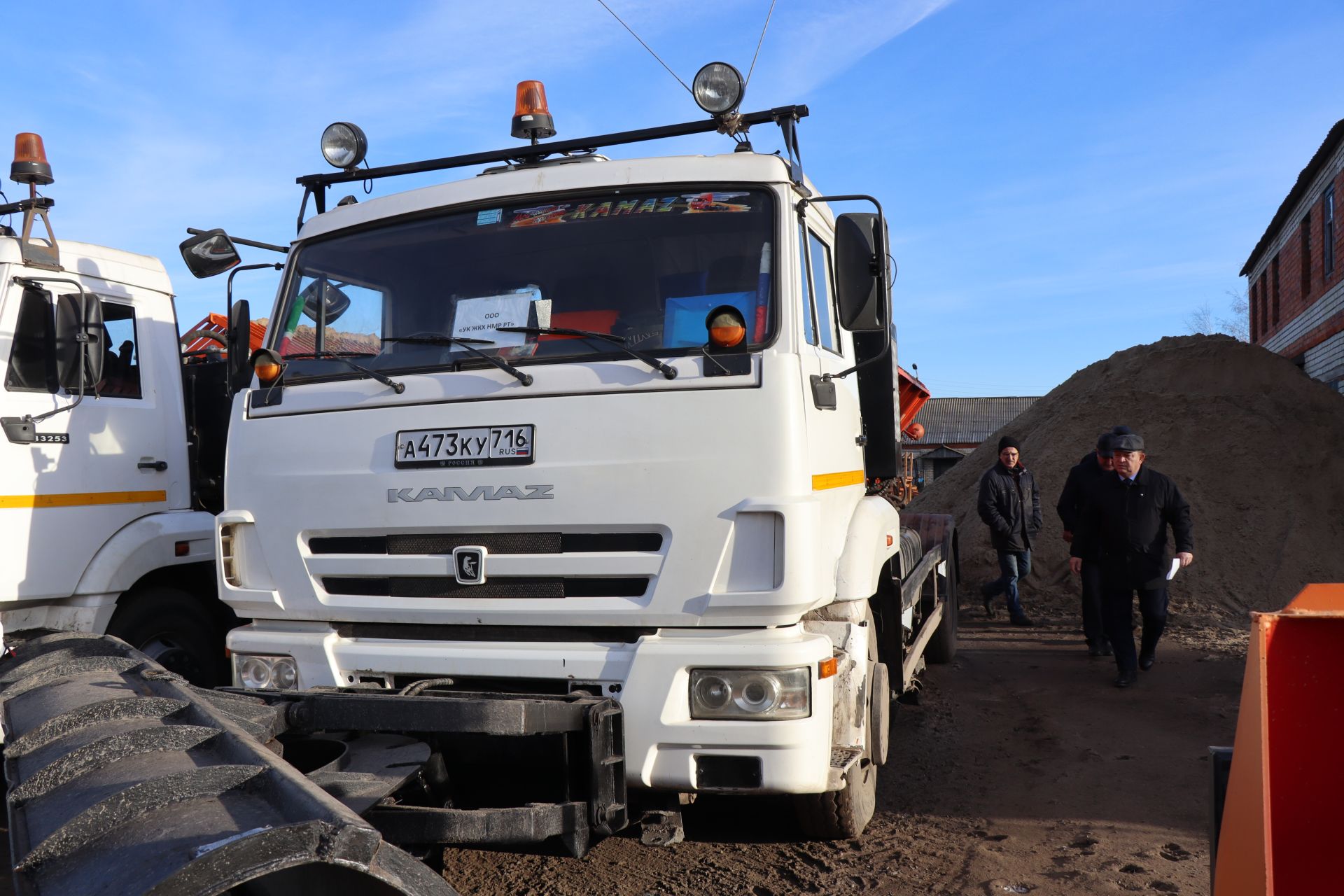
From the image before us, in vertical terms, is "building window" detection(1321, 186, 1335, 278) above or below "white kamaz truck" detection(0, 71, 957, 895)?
above

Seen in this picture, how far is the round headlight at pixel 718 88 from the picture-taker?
437cm

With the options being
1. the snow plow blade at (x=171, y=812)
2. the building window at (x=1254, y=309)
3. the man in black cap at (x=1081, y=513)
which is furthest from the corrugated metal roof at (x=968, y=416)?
the snow plow blade at (x=171, y=812)

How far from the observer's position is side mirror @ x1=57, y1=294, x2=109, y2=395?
4812mm

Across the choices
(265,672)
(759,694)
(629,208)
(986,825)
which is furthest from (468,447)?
(986,825)

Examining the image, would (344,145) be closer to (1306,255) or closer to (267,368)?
(267,368)

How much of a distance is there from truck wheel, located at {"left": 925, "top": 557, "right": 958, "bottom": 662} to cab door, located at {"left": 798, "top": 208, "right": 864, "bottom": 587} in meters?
3.71

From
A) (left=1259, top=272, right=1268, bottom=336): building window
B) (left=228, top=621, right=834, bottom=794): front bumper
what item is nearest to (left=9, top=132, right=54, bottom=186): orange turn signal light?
(left=228, top=621, right=834, bottom=794): front bumper

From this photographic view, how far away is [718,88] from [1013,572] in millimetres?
7600

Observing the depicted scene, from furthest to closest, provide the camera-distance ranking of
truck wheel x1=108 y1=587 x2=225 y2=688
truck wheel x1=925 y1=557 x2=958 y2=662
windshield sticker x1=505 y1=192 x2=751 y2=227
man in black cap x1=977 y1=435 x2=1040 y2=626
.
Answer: man in black cap x1=977 y1=435 x2=1040 y2=626
truck wheel x1=925 y1=557 x2=958 y2=662
truck wheel x1=108 y1=587 x2=225 y2=688
windshield sticker x1=505 y1=192 x2=751 y2=227

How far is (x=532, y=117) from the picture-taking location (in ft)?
A: 15.5

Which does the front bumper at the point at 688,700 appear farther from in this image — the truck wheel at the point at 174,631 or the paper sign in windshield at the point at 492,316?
the truck wheel at the point at 174,631

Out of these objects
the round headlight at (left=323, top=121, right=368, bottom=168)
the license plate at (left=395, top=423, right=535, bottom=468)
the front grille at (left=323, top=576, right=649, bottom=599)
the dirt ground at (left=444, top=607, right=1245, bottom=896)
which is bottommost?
the dirt ground at (left=444, top=607, right=1245, bottom=896)

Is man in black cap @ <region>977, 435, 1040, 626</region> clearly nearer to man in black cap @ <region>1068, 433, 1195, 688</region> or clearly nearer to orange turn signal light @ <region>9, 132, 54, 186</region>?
man in black cap @ <region>1068, 433, 1195, 688</region>

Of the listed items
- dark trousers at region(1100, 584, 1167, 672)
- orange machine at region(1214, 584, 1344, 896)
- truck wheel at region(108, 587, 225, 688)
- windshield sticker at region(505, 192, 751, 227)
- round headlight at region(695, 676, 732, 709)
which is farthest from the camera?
dark trousers at region(1100, 584, 1167, 672)
